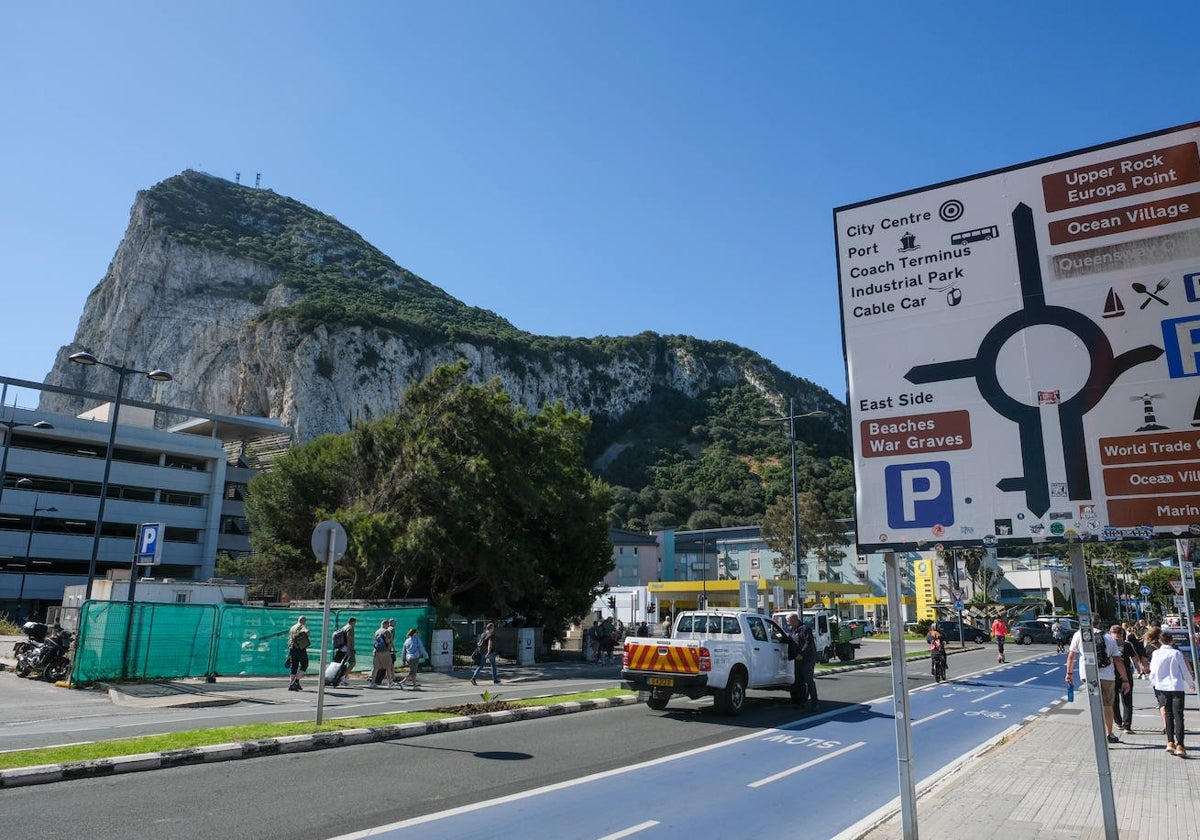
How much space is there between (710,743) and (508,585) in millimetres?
20374

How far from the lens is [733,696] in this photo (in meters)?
14.4

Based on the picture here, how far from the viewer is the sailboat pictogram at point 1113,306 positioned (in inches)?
229

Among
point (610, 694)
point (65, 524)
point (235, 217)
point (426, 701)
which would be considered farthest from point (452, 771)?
point (235, 217)

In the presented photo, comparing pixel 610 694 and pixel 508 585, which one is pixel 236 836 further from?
pixel 508 585

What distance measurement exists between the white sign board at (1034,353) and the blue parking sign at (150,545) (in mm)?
16724

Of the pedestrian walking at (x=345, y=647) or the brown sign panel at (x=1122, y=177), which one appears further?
the pedestrian walking at (x=345, y=647)

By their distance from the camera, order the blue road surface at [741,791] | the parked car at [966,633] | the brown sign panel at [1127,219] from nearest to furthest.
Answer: the brown sign panel at [1127,219]
the blue road surface at [741,791]
the parked car at [966,633]

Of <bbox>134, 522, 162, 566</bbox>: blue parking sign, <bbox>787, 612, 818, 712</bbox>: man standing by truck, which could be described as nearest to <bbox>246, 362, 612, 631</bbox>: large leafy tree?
<bbox>134, 522, 162, 566</bbox>: blue parking sign

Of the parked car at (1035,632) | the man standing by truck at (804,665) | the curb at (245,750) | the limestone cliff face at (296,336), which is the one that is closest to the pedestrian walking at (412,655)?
the curb at (245,750)

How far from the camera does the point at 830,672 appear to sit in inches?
991

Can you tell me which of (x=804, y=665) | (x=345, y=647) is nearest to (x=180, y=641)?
(x=345, y=647)

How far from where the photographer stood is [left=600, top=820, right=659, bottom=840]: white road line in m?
6.55

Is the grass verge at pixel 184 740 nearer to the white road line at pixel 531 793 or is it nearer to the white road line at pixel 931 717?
the white road line at pixel 531 793

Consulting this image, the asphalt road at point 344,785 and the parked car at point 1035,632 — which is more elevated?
the asphalt road at point 344,785
